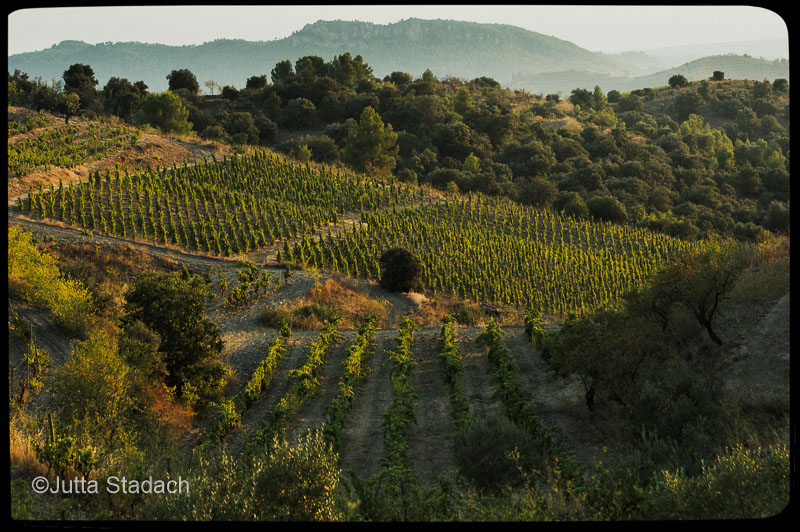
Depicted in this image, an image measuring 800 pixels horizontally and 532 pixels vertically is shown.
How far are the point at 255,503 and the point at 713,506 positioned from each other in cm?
559

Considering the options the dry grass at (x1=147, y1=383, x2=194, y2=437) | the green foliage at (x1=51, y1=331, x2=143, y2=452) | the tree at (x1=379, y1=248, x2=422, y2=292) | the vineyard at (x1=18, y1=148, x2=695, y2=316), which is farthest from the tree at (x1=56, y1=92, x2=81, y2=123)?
the green foliage at (x1=51, y1=331, x2=143, y2=452)

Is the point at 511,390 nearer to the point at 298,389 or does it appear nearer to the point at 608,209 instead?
the point at 298,389

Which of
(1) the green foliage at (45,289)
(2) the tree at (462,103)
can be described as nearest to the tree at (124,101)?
(2) the tree at (462,103)

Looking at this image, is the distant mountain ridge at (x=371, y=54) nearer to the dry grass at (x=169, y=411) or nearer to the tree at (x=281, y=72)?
the tree at (x=281, y=72)

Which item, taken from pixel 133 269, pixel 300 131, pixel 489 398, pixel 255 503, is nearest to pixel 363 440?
pixel 489 398

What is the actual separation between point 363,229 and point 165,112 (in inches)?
A: 1210

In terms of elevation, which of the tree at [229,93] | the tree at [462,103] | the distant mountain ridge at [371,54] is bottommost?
the tree at [462,103]

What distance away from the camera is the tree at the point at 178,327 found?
601 inches

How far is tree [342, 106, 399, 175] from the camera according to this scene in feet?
186

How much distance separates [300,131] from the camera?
242 feet

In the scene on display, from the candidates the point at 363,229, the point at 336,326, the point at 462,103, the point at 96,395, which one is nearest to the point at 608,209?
the point at 363,229

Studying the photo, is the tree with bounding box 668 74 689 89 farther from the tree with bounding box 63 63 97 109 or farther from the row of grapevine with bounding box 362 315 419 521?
the row of grapevine with bounding box 362 315 419 521

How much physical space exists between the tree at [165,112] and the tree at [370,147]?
1661 cm
